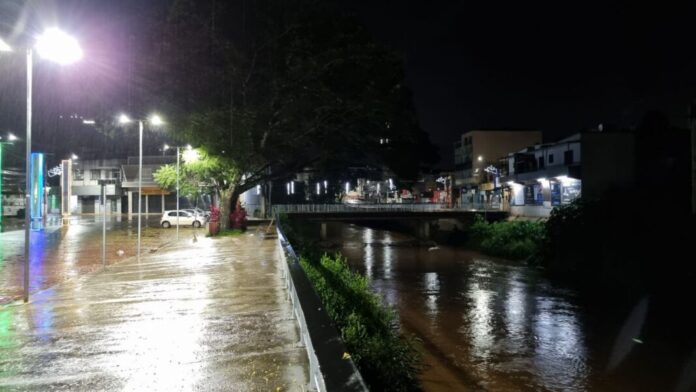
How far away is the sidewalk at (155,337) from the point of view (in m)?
5.61

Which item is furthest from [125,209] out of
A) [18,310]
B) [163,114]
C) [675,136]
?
[18,310]

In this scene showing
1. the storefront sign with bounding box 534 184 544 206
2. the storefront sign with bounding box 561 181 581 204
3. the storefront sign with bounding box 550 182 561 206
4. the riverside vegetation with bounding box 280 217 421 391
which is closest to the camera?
the riverside vegetation with bounding box 280 217 421 391

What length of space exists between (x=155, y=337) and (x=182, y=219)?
35548 mm

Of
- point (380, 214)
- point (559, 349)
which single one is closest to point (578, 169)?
point (380, 214)

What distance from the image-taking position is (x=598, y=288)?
76.2ft

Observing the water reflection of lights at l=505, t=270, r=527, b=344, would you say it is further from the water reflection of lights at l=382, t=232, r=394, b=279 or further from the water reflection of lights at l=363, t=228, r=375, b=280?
the water reflection of lights at l=363, t=228, r=375, b=280

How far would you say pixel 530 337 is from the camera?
557 inches

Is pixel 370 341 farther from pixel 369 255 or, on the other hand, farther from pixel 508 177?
pixel 508 177

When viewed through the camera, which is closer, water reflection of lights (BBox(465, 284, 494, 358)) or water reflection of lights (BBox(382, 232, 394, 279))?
water reflection of lights (BBox(465, 284, 494, 358))

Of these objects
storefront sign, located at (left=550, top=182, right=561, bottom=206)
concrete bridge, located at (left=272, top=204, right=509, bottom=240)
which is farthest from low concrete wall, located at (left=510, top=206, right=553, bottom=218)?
storefront sign, located at (left=550, top=182, right=561, bottom=206)

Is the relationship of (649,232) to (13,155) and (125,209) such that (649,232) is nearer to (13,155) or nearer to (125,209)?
(13,155)

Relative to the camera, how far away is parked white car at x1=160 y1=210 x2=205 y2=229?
40.6 metres

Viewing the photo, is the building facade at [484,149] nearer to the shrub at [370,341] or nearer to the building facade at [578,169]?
the building facade at [578,169]

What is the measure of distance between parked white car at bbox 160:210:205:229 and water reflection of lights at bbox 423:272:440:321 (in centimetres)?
2023
